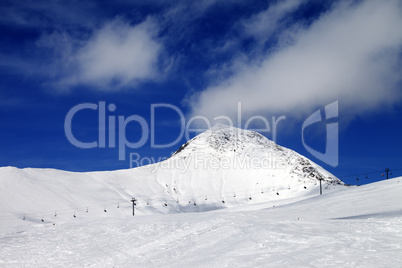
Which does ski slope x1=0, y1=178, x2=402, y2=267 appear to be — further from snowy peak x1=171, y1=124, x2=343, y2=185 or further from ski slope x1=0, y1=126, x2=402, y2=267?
snowy peak x1=171, y1=124, x2=343, y2=185

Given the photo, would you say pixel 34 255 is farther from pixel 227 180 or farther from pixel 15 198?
pixel 227 180

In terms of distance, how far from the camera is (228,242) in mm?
14945

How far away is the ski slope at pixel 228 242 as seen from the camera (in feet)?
39.5

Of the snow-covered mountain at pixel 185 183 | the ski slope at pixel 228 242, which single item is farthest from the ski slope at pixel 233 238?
the snow-covered mountain at pixel 185 183

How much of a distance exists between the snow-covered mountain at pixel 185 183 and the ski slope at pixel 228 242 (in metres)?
61.4

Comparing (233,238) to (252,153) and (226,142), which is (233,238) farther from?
(226,142)

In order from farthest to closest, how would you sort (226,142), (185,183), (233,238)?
(226,142)
(185,183)
(233,238)

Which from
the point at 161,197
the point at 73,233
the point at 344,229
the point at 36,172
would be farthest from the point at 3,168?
the point at 344,229

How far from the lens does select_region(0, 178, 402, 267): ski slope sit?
12.0 meters

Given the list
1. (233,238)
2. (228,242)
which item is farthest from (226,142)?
(228,242)

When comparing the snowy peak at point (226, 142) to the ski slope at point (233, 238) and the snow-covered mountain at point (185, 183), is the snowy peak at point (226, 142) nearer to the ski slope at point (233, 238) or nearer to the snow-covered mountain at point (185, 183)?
the snow-covered mountain at point (185, 183)

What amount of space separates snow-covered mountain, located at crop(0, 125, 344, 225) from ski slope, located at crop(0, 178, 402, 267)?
61427 mm

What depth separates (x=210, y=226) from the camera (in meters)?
17.7

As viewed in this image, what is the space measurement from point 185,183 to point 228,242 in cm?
12285
